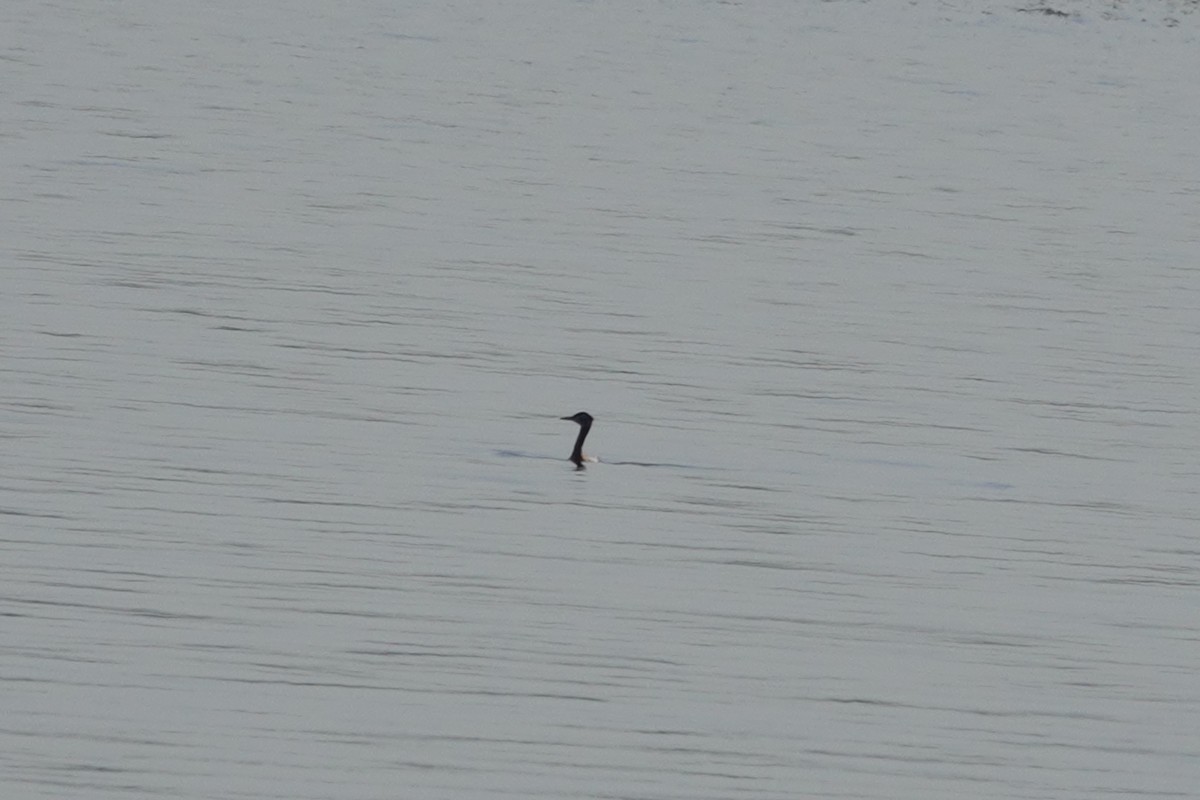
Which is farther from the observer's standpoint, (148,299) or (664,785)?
(148,299)

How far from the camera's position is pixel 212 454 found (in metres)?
16.2

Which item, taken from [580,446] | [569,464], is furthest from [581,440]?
[569,464]

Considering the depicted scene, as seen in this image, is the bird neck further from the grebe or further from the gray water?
the gray water

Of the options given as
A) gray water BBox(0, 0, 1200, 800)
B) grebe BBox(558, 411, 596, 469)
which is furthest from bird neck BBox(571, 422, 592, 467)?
gray water BBox(0, 0, 1200, 800)

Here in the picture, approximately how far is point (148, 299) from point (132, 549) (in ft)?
28.9

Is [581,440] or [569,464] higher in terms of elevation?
[581,440]

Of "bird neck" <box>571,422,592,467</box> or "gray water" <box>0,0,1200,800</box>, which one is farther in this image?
"bird neck" <box>571,422,592,467</box>

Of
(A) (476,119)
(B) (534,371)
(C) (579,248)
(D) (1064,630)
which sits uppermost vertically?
(A) (476,119)

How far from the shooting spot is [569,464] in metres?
17.1

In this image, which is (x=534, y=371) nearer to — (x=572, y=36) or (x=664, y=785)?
(x=664, y=785)

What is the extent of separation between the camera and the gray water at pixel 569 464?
1105 centimetres

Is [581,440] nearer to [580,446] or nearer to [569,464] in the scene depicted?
[580,446]

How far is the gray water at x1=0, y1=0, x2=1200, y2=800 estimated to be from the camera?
435 inches

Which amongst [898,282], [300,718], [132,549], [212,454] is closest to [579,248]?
[898,282]
